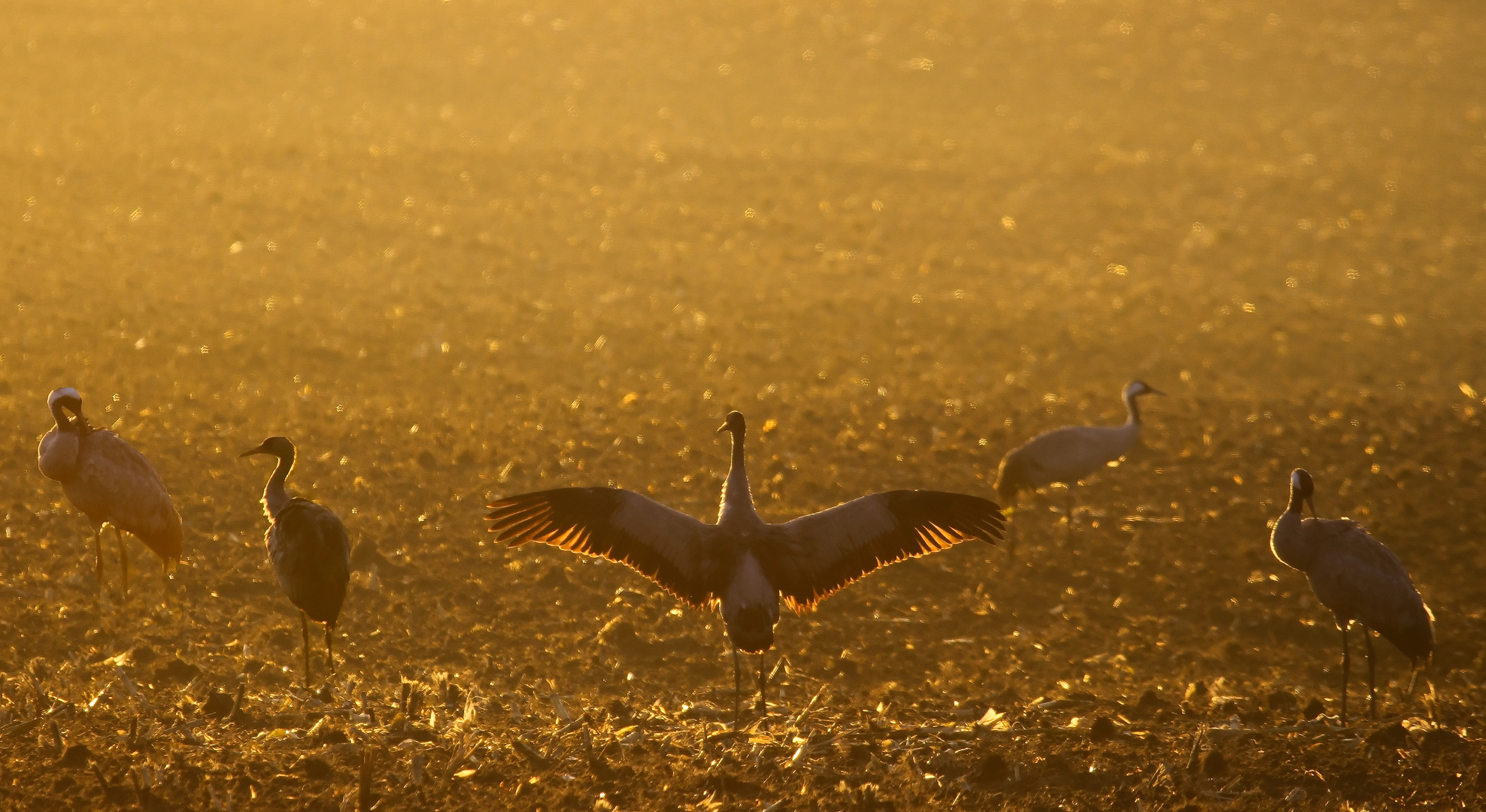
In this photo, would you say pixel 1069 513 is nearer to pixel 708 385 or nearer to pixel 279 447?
pixel 708 385

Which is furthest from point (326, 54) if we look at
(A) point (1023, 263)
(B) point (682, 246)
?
(A) point (1023, 263)

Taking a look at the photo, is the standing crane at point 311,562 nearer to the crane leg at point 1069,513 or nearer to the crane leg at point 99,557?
the crane leg at point 99,557

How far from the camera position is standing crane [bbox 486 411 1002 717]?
907cm

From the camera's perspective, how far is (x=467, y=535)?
11445 millimetres

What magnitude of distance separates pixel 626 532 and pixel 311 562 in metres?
1.89

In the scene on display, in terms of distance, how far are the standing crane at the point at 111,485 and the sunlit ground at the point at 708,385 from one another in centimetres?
42

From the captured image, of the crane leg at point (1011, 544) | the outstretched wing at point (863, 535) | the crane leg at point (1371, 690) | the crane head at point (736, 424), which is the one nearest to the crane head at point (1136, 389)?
the crane leg at point (1011, 544)

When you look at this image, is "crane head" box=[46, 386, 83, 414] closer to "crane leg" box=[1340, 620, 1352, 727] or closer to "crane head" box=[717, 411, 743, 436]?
"crane head" box=[717, 411, 743, 436]

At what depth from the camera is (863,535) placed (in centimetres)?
927

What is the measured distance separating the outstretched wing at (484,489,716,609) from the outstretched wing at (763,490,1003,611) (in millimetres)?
478

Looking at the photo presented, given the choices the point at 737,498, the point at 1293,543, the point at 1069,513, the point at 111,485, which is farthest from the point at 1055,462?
the point at 111,485

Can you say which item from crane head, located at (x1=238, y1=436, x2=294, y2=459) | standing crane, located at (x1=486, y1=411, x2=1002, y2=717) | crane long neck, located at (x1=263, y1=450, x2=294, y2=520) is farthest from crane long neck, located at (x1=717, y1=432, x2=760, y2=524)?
crane head, located at (x1=238, y1=436, x2=294, y2=459)

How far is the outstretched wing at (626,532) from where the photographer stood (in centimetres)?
912

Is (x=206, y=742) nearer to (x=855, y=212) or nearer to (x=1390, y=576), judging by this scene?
(x=1390, y=576)
